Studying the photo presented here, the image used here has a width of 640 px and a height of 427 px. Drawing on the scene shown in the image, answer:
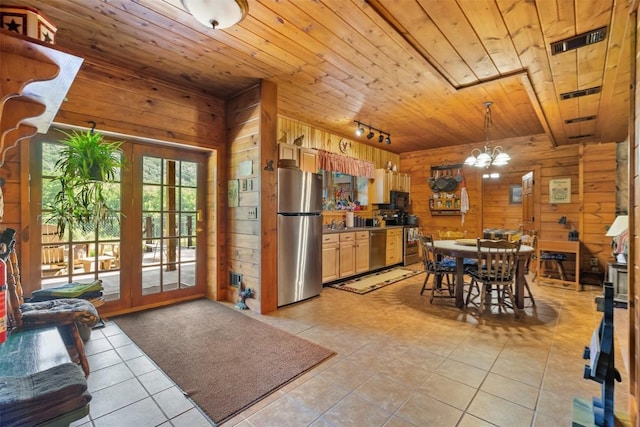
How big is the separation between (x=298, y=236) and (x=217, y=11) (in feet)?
8.37

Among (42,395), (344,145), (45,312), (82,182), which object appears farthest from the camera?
(344,145)

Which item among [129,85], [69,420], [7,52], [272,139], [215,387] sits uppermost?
[129,85]

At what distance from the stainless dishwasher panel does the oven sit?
786 mm

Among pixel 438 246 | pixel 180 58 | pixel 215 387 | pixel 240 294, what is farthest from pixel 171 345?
pixel 438 246

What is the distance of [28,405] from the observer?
999mm

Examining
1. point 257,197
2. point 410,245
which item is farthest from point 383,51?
point 410,245

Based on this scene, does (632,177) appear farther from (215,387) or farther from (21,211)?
(21,211)

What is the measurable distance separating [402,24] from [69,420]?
3036 millimetres

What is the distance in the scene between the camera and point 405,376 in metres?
2.15

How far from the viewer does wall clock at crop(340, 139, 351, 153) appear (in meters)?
5.88

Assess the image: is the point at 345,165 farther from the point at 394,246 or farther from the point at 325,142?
the point at 394,246

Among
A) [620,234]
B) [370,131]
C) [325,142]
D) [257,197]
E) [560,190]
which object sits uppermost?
[370,131]

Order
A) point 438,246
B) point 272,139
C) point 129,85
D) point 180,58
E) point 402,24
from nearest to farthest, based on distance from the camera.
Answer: point 402,24 < point 180,58 < point 129,85 < point 272,139 < point 438,246

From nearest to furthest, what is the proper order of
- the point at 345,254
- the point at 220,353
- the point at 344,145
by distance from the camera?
the point at 220,353, the point at 345,254, the point at 344,145
